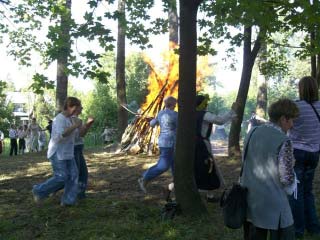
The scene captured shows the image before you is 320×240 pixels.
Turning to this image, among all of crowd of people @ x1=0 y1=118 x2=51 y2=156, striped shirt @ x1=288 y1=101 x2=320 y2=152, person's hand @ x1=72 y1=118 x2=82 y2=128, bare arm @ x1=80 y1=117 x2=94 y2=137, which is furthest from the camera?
crowd of people @ x1=0 y1=118 x2=51 y2=156

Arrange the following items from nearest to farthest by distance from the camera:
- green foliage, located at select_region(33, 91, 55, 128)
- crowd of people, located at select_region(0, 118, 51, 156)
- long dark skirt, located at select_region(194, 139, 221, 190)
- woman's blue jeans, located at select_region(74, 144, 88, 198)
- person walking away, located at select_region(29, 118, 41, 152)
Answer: long dark skirt, located at select_region(194, 139, 221, 190), woman's blue jeans, located at select_region(74, 144, 88, 198), crowd of people, located at select_region(0, 118, 51, 156), person walking away, located at select_region(29, 118, 41, 152), green foliage, located at select_region(33, 91, 55, 128)

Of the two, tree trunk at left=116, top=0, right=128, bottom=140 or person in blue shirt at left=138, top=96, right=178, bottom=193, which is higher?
tree trunk at left=116, top=0, right=128, bottom=140

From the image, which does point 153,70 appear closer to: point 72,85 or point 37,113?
point 37,113

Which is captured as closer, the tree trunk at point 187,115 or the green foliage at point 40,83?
the tree trunk at point 187,115

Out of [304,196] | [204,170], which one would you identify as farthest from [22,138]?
[304,196]

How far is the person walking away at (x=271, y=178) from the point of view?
3584mm

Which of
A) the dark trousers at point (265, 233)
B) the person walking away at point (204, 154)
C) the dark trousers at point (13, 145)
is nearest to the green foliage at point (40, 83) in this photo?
the person walking away at point (204, 154)

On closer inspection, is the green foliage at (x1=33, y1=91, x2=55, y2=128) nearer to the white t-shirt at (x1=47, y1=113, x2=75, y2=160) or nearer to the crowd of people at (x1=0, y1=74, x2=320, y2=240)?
the crowd of people at (x1=0, y1=74, x2=320, y2=240)

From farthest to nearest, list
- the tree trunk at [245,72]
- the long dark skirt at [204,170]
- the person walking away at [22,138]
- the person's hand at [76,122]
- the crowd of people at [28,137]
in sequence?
the person walking away at [22,138] < the crowd of people at [28,137] < the tree trunk at [245,72] < the long dark skirt at [204,170] < the person's hand at [76,122]

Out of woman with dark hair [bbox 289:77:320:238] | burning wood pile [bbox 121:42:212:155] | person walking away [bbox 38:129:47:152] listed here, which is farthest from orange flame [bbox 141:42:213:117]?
woman with dark hair [bbox 289:77:320:238]

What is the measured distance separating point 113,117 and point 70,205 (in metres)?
28.1

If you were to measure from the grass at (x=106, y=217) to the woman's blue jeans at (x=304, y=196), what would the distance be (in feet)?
2.35

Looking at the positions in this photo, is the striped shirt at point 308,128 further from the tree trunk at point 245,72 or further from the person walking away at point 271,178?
the tree trunk at point 245,72

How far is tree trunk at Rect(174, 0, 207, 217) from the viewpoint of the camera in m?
6.10
